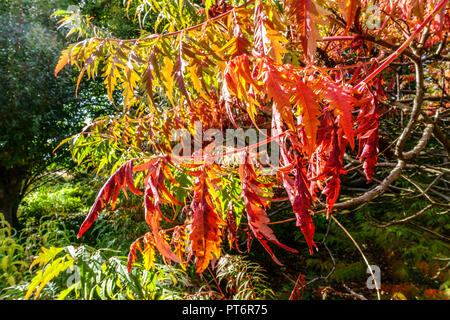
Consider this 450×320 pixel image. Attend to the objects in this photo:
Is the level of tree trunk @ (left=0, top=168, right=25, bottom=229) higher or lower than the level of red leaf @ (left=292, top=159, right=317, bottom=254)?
lower

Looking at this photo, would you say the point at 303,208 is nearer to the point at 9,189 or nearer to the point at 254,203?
the point at 254,203

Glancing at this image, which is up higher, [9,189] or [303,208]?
[303,208]

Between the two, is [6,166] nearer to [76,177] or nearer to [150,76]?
[76,177]

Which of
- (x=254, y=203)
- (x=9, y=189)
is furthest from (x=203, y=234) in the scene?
(x=9, y=189)

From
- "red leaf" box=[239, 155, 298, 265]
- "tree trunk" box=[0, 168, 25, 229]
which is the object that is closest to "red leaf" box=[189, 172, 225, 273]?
"red leaf" box=[239, 155, 298, 265]

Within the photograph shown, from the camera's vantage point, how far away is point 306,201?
0.39m

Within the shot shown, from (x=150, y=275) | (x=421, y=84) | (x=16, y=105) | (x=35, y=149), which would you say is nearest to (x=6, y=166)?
(x=35, y=149)

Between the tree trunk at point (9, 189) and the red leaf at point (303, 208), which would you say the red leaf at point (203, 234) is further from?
the tree trunk at point (9, 189)

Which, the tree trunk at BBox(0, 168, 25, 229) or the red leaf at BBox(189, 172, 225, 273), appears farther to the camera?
the tree trunk at BBox(0, 168, 25, 229)

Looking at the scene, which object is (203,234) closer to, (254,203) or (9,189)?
(254,203)

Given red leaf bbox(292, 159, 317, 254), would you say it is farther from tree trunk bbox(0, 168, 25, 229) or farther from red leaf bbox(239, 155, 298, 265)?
tree trunk bbox(0, 168, 25, 229)

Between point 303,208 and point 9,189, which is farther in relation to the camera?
point 9,189

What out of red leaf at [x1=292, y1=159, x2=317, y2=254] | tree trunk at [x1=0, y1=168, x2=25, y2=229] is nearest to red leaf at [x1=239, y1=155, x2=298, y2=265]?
red leaf at [x1=292, y1=159, x2=317, y2=254]
